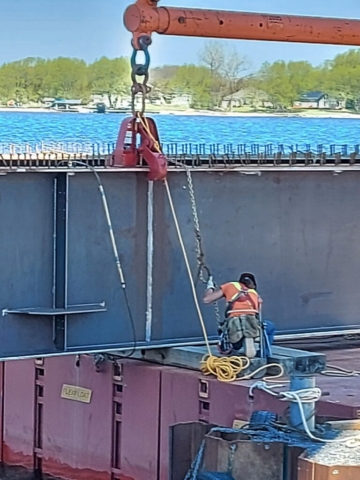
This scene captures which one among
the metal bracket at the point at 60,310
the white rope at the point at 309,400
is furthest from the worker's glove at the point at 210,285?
the white rope at the point at 309,400

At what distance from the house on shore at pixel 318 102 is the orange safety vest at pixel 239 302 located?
72.4m

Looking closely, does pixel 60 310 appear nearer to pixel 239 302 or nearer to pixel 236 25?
pixel 239 302

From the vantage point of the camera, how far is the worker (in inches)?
538

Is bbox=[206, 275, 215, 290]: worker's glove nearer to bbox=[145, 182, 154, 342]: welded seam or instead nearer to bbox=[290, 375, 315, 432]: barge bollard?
bbox=[145, 182, 154, 342]: welded seam

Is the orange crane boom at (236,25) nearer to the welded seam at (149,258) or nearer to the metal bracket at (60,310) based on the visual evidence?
the welded seam at (149,258)

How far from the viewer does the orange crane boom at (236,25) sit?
1395 centimetres

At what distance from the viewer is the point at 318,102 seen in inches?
3504

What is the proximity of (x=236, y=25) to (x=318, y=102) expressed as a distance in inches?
2966

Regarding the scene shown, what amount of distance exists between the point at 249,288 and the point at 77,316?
207cm

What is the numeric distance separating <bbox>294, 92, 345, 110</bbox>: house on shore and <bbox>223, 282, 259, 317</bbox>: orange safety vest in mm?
72407

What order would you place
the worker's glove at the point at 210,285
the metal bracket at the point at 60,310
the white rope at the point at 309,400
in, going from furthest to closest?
the worker's glove at the point at 210,285
the metal bracket at the point at 60,310
the white rope at the point at 309,400

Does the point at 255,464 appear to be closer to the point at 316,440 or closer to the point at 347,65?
the point at 316,440

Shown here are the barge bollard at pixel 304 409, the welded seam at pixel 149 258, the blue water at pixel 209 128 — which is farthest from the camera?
the blue water at pixel 209 128

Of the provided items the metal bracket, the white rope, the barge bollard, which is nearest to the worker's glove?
the metal bracket
